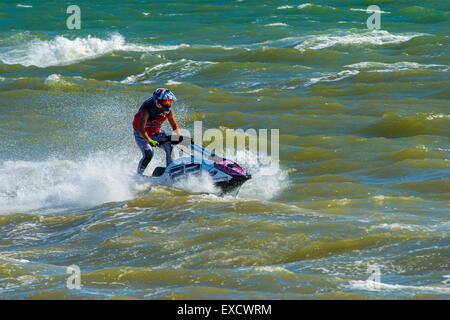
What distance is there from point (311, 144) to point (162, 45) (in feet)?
60.3

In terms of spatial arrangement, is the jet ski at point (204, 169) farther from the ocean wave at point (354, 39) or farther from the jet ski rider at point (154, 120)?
the ocean wave at point (354, 39)

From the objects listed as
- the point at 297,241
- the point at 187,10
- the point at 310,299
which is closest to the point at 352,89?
the point at 297,241

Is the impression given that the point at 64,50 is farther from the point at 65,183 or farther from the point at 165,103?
the point at 165,103

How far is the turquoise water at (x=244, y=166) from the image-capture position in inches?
364

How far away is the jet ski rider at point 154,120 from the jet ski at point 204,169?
0.28 meters

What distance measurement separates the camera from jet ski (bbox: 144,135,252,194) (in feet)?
40.8

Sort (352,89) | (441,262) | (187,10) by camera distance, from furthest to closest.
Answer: (187,10), (352,89), (441,262)

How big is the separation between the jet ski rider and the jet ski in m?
0.28

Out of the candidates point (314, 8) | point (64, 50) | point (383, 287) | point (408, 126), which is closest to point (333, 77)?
point (408, 126)

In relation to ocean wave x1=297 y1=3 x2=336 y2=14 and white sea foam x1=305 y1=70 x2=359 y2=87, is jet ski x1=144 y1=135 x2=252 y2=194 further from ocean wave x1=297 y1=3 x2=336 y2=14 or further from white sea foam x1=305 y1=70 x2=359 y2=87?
ocean wave x1=297 y1=3 x2=336 y2=14

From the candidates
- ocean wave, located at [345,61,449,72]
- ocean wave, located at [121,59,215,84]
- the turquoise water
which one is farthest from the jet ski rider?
ocean wave, located at [121,59,215,84]

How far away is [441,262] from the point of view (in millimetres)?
9352

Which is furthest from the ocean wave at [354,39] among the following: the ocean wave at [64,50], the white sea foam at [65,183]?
the white sea foam at [65,183]

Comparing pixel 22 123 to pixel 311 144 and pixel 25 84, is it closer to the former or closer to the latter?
pixel 25 84
